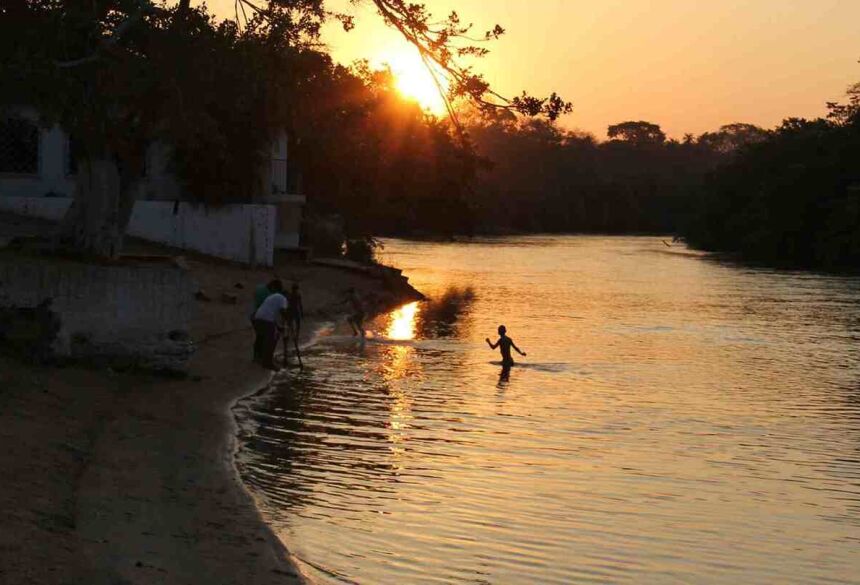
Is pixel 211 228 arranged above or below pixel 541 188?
below

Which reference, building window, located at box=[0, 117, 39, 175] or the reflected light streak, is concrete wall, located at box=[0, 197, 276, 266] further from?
the reflected light streak

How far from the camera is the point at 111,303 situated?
1574cm

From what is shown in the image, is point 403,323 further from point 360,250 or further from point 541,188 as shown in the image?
point 541,188

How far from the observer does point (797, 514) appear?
39.2 ft

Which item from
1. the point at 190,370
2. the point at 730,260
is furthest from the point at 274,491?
the point at 730,260

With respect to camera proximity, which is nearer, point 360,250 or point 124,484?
point 124,484

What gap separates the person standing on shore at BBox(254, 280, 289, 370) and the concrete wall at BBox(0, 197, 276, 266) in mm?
15753

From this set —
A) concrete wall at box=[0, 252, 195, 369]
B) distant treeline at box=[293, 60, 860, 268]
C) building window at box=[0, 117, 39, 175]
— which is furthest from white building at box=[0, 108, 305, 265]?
concrete wall at box=[0, 252, 195, 369]

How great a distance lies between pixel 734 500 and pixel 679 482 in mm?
880

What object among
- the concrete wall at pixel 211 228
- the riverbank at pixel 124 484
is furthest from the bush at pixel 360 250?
the riverbank at pixel 124 484

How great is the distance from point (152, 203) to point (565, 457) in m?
24.2

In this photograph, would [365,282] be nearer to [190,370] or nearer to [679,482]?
[190,370]

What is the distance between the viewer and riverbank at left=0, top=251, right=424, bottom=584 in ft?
26.5

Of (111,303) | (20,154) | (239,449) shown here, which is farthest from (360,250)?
(239,449)
